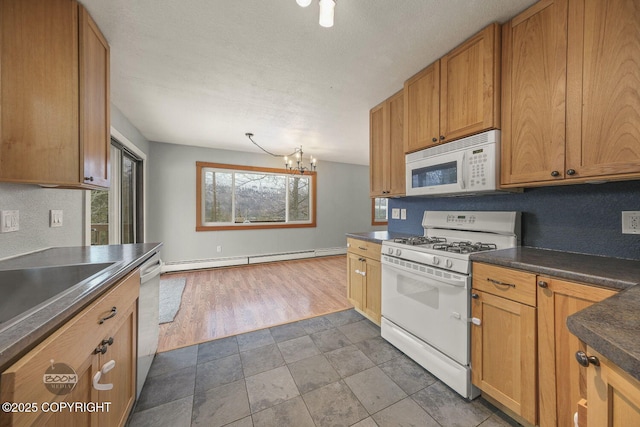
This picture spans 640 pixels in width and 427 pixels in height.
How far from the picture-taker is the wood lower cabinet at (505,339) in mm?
1186

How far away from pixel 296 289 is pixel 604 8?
11.8ft

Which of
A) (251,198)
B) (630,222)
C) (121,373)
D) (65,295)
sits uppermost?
(251,198)

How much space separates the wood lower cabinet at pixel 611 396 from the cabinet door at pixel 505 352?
667mm

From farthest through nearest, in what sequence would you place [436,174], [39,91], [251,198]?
[251,198]
[436,174]
[39,91]

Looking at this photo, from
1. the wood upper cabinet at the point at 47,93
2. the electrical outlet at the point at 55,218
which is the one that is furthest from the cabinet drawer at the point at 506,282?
the electrical outlet at the point at 55,218

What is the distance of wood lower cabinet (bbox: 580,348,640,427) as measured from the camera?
508 mm

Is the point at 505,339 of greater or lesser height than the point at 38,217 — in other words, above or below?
below

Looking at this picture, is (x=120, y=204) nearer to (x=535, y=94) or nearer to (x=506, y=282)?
(x=506, y=282)

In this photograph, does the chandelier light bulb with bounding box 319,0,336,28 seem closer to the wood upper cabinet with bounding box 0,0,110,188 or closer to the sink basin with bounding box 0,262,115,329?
the wood upper cabinet with bounding box 0,0,110,188

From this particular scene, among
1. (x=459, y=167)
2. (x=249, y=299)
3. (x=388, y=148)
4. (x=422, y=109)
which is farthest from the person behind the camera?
(x=249, y=299)

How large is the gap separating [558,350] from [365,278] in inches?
58.0

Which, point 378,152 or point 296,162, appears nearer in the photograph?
point 378,152

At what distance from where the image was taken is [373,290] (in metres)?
2.30

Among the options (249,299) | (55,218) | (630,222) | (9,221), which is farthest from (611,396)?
(249,299)
